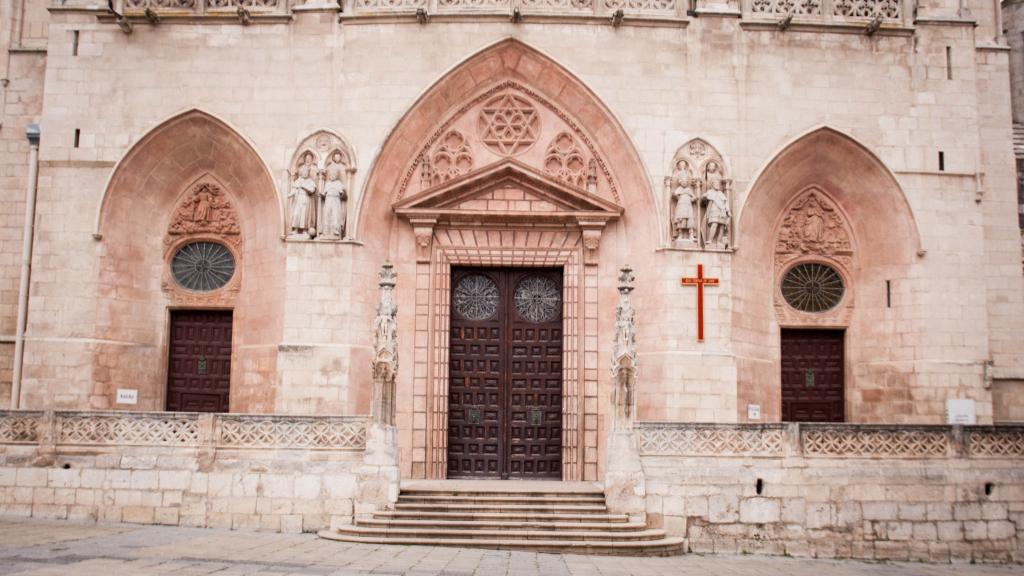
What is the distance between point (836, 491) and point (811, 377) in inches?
187

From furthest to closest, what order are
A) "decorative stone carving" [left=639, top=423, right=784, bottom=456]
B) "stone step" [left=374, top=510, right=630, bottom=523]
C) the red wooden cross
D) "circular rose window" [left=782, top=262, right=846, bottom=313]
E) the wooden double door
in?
1. "circular rose window" [left=782, top=262, right=846, bottom=313]
2. the wooden double door
3. the red wooden cross
4. "decorative stone carving" [left=639, top=423, right=784, bottom=456]
5. "stone step" [left=374, top=510, right=630, bottom=523]

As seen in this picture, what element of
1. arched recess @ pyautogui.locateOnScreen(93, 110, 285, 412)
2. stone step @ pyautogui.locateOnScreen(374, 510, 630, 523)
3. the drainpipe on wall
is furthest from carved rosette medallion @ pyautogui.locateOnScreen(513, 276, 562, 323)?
the drainpipe on wall

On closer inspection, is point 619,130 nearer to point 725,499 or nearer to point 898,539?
point 725,499

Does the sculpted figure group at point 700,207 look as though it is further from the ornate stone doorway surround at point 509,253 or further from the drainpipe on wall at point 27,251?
the drainpipe on wall at point 27,251

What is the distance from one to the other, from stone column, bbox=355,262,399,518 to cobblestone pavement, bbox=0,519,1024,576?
1058 millimetres

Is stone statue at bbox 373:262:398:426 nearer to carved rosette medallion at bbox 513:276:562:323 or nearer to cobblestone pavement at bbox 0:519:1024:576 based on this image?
cobblestone pavement at bbox 0:519:1024:576

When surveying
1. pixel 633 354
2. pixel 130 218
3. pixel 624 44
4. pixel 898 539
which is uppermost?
pixel 624 44

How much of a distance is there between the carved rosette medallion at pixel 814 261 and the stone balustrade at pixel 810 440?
14.0 ft

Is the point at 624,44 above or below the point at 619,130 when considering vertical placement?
above

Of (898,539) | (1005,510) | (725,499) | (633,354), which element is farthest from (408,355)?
(1005,510)

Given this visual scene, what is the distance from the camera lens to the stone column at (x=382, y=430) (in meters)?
13.7

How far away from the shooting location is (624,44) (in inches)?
691

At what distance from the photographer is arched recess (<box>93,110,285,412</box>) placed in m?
17.3

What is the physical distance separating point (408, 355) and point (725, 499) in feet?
21.7
